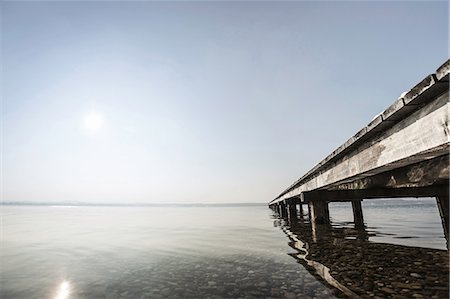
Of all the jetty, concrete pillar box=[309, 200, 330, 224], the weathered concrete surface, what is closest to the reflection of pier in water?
the jetty

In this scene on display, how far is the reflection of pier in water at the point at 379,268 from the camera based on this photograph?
3.82 m

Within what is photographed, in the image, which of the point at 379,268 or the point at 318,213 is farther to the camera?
the point at 318,213

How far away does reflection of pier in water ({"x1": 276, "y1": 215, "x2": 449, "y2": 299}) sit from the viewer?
3822 millimetres

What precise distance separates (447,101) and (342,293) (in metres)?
3.06

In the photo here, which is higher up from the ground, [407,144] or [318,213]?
[407,144]

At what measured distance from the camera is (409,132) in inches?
127

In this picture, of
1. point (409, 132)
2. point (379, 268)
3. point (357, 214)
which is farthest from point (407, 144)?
point (357, 214)

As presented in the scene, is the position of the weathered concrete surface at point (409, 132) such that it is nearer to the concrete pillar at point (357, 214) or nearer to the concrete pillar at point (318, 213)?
the concrete pillar at point (318, 213)

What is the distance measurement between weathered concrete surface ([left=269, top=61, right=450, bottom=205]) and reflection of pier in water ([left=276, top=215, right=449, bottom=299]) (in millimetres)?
1818

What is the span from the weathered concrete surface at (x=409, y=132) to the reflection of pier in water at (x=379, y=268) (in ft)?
5.97

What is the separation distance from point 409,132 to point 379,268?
11.2 feet

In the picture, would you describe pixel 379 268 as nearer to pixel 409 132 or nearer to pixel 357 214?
pixel 409 132

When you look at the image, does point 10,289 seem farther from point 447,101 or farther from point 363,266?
point 447,101

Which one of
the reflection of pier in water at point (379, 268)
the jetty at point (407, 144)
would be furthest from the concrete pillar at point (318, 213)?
the jetty at point (407, 144)
